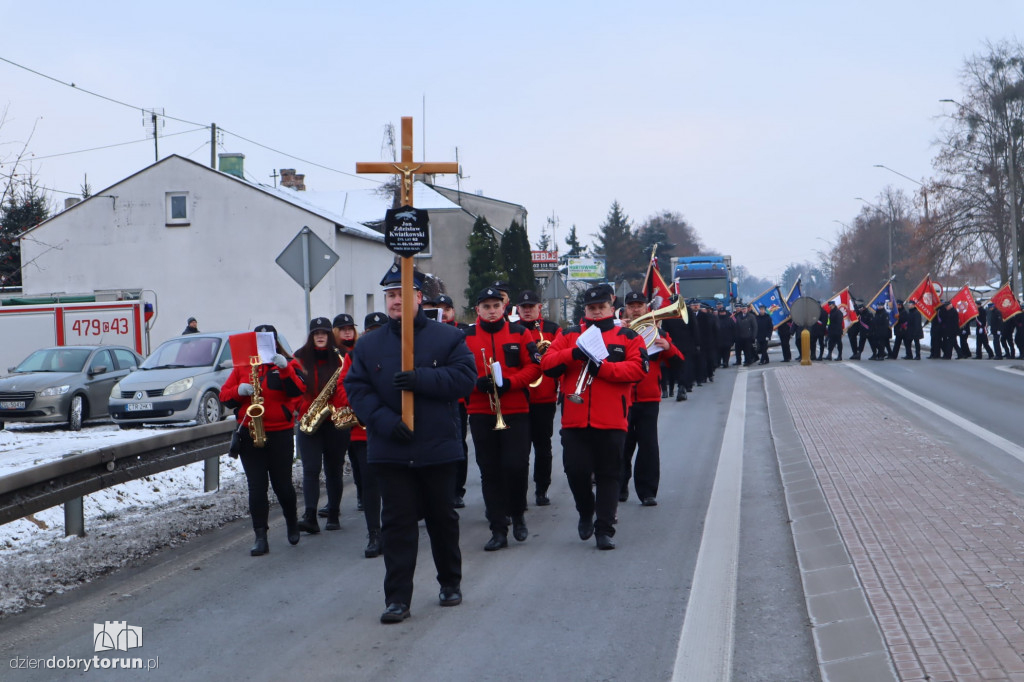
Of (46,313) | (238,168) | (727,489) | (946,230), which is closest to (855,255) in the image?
(946,230)

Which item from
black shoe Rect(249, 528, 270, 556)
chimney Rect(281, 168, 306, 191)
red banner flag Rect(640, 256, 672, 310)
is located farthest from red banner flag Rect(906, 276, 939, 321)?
chimney Rect(281, 168, 306, 191)

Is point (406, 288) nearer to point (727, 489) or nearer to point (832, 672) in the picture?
point (832, 672)

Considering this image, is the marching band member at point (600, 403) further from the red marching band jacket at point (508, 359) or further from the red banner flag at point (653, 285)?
the red banner flag at point (653, 285)

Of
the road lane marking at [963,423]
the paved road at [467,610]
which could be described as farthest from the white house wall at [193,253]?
the paved road at [467,610]

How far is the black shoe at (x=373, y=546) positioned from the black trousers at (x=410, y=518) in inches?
67.0

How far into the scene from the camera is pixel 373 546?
7992 mm

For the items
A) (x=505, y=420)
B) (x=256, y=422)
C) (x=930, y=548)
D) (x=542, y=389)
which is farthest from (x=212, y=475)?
(x=930, y=548)

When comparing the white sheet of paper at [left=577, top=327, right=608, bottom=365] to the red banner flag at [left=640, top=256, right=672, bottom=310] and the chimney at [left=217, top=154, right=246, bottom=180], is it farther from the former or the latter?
the chimney at [left=217, top=154, right=246, bottom=180]

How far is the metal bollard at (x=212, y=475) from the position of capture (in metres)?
11.3

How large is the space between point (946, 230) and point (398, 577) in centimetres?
5220

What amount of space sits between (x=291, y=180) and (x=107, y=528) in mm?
58154

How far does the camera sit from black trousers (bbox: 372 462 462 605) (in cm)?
606

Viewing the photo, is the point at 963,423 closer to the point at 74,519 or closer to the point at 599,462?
the point at 599,462

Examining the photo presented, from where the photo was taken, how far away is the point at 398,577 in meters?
6.04
